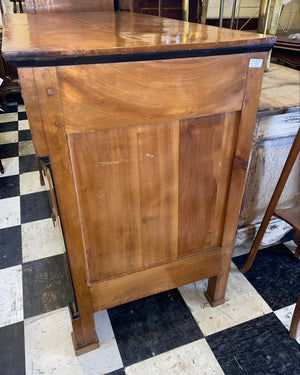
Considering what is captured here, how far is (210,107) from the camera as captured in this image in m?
0.93

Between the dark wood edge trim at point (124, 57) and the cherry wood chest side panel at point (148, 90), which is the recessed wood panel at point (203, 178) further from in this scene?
the dark wood edge trim at point (124, 57)

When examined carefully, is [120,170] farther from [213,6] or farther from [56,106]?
[213,6]

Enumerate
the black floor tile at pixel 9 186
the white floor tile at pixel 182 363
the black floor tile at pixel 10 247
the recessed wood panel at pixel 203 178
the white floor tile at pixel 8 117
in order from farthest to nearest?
the white floor tile at pixel 8 117 → the black floor tile at pixel 9 186 → the black floor tile at pixel 10 247 → the white floor tile at pixel 182 363 → the recessed wood panel at pixel 203 178

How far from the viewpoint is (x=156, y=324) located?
133 cm

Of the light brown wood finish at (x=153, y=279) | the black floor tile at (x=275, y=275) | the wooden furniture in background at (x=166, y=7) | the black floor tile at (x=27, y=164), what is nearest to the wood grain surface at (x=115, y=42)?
the light brown wood finish at (x=153, y=279)

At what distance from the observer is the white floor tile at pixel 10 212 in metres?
1.91

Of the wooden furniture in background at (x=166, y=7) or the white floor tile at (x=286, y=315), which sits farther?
the wooden furniture in background at (x=166, y=7)

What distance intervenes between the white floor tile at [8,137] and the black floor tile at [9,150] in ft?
0.23

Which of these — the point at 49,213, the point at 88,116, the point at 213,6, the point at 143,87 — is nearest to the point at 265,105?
the point at 143,87

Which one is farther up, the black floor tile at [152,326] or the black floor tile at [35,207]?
the black floor tile at [152,326]

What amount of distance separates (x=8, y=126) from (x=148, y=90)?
287cm

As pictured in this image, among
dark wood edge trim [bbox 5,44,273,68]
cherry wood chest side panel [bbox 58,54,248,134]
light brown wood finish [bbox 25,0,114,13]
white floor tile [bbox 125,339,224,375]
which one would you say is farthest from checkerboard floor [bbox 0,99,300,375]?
light brown wood finish [bbox 25,0,114,13]

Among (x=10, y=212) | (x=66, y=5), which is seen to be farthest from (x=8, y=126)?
(x=66, y=5)

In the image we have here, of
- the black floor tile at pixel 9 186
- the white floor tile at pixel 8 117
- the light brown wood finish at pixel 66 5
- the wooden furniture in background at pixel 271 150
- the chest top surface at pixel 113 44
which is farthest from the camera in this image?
the white floor tile at pixel 8 117
